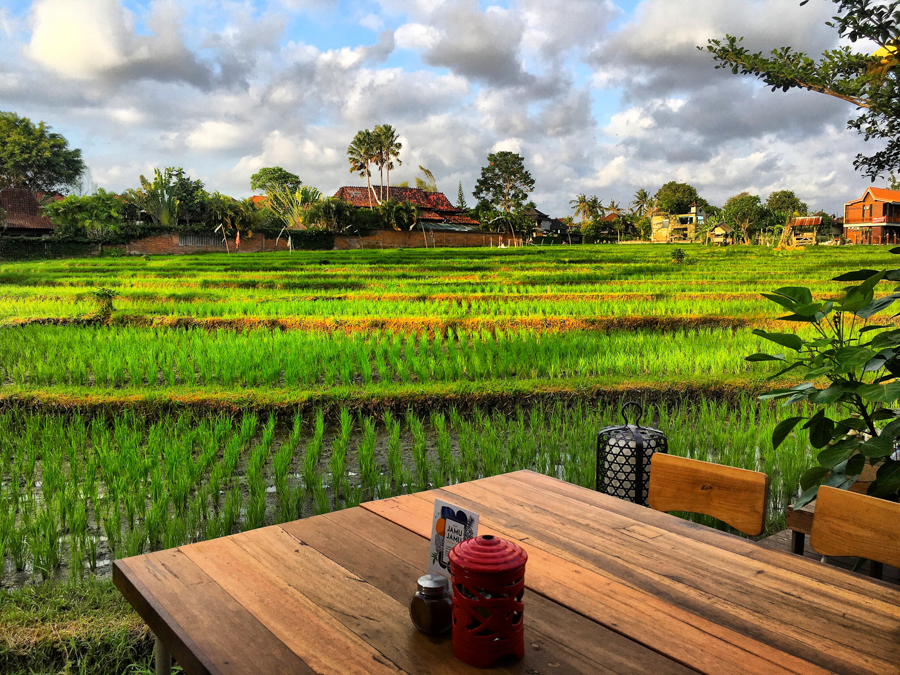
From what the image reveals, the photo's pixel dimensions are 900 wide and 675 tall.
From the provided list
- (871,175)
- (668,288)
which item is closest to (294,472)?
(871,175)

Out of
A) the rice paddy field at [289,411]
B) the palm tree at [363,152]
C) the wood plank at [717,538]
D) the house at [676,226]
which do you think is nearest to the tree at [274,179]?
the palm tree at [363,152]

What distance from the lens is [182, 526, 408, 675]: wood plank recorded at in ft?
3.50

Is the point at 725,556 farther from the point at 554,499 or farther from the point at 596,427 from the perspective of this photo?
the point at 596,427

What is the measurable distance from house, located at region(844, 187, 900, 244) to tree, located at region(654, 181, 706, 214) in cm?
2535

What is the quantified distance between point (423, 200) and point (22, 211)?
1050 inches

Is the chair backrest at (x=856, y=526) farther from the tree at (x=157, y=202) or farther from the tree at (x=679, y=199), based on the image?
the tree at (x=679, y=199)

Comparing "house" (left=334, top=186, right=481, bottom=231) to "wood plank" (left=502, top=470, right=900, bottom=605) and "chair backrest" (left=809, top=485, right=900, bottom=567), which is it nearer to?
"wood plank" (left=502, top=470, right=900, bottom=605)

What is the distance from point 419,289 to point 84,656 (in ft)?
34.8

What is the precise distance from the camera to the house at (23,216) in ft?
108

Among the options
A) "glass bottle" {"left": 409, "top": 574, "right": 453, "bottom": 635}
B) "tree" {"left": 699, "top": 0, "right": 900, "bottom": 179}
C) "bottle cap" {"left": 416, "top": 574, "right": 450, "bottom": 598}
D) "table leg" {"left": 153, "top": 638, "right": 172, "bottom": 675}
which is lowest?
"table leg" {"left": 153, "top": 638, "right": 172, "bottom": 675}

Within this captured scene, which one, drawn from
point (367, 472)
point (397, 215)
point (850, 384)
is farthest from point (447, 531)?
point (397, 215)

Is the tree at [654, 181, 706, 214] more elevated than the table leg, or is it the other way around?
the tree at [654, 181, 706, 214]

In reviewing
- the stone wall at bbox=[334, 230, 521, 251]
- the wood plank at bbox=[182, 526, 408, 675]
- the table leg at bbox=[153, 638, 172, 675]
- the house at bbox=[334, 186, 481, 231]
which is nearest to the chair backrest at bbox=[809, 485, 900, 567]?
the wood plank at bbox=[182, 526, 408, 675]

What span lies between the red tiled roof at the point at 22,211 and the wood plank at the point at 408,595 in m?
39.1
